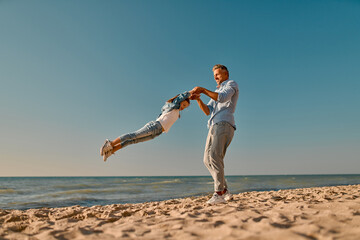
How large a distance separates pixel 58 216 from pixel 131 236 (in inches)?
74.5

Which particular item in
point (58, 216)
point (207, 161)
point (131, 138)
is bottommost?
point (58, 216)

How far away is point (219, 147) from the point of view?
137 inches

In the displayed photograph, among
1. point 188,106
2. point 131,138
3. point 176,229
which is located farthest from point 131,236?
point 188,106

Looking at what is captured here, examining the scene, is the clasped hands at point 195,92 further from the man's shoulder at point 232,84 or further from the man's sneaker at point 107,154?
the man's sneaker at point 107,154

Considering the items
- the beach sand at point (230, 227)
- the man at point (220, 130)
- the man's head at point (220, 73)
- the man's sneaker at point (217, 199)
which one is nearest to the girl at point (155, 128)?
the man at point (220, 130)

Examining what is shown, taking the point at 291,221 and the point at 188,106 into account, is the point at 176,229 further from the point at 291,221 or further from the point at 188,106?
the point at 188,106

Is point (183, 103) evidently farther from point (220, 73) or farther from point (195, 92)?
point (220, 73)

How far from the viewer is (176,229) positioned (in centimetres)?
207

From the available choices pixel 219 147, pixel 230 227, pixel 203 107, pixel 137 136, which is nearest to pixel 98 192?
pixel 137 136

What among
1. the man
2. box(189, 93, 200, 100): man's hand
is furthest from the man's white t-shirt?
the man

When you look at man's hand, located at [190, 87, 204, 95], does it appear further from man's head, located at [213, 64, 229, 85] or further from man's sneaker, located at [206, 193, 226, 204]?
man's sneaker, located at [206, 193, 226, 204]

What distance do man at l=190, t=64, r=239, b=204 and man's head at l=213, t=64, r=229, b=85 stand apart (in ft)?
0.27

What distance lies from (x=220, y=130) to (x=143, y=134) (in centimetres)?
116

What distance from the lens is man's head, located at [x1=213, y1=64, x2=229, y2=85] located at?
3.87 meters
